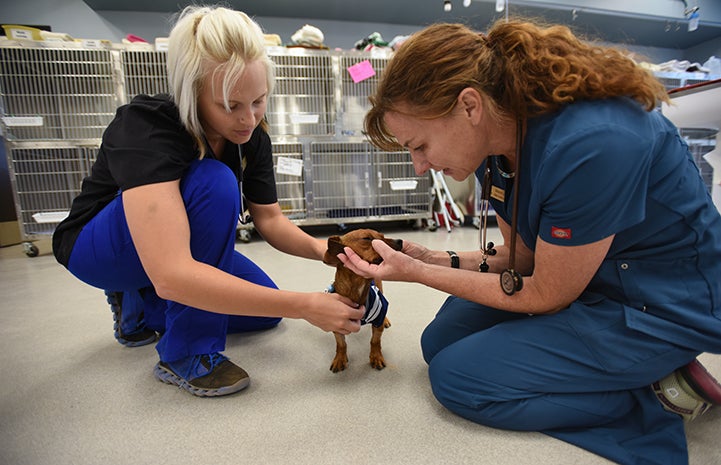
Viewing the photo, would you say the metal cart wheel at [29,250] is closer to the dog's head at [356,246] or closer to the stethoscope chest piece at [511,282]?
the dog's head at [356,246]

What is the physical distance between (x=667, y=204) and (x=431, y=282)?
54cm

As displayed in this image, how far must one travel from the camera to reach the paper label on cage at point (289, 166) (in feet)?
11.3

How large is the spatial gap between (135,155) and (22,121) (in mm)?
2935

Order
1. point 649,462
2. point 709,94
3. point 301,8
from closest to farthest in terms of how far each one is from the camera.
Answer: point 649,462 → point 709,94 → point 301,8

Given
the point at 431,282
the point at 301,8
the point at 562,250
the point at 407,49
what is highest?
the point at 301,8

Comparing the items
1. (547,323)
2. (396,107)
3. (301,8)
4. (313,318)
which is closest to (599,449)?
(547,323)

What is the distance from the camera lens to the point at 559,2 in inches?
185

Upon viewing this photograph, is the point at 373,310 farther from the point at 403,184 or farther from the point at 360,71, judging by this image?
the point at 360,71

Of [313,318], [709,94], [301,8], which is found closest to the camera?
Answer: [313,318]

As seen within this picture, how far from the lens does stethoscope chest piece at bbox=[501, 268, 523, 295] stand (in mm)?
957

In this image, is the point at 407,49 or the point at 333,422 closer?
the point at 407,49

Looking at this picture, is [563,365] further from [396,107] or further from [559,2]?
[559,2]

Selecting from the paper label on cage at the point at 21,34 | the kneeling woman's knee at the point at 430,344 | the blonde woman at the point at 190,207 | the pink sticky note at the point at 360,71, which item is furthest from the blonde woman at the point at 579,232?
the paper label on cage at the point at 21,34

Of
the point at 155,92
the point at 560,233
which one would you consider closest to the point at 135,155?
the point at 560,233
